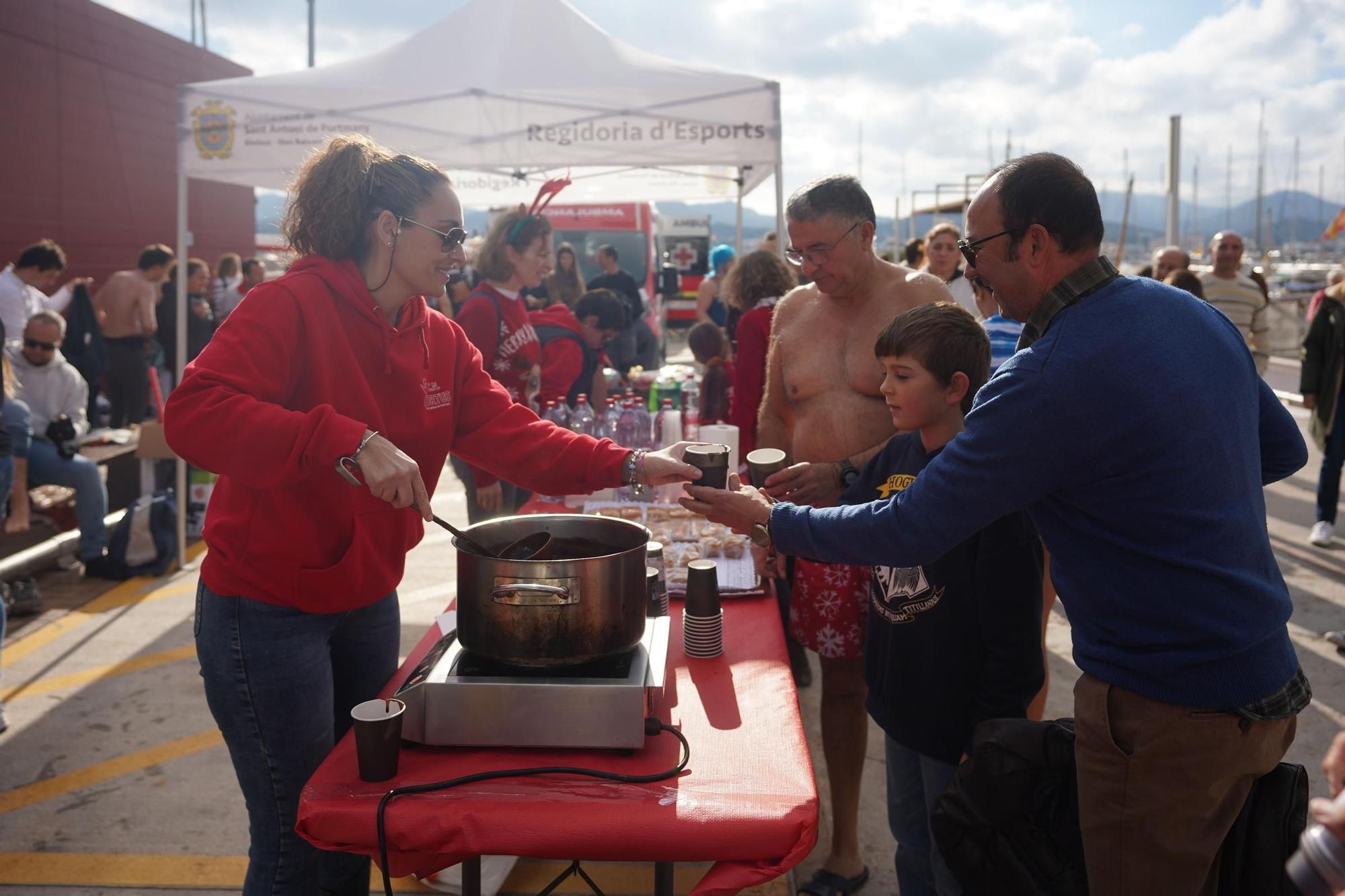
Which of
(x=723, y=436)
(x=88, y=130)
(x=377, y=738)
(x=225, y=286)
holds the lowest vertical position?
(x=377, y=738)

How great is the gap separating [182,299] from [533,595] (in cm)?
510

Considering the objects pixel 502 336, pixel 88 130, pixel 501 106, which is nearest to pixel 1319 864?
pixel 502 336

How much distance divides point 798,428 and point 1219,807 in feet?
6.01

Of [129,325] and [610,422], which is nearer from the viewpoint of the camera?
[610,422]

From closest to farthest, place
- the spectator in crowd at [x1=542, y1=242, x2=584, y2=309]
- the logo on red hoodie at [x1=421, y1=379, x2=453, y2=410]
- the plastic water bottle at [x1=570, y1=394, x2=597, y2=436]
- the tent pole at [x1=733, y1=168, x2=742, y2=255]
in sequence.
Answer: the logo on red hoodie at [x1=421, y1=379, x2=453, y2=410]
the plastic water bottle at [x1=570, y1=394, x2=597, y2=436]
the tent pole at [x1=733, y1=168, x2=742, y2=255]
the spectator in crowd at [x1=542, y1=242, x2=584, y2=309]

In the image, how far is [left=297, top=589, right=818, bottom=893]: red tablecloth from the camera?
1.56 meters

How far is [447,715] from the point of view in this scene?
1.71 meters

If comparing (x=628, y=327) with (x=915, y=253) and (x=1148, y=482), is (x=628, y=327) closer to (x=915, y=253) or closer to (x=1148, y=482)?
(x=915, y=253)

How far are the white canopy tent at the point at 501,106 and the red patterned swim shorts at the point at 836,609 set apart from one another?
301 cm

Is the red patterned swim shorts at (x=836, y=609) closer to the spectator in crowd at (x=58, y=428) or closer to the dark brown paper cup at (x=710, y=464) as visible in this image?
the dark brown paper cup at (x=710, y=464)

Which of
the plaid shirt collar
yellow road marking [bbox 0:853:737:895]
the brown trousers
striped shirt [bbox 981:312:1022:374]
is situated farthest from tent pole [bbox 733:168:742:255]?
the brown trousers

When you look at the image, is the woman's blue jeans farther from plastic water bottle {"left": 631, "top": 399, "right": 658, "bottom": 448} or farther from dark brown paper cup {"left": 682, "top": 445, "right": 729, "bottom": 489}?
plastic water bottle {"left": 631, "top": 399, "right": 658, "bottom": 448}

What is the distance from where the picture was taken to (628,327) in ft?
29.4

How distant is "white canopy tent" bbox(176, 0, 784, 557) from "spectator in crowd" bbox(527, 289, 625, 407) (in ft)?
3.78
